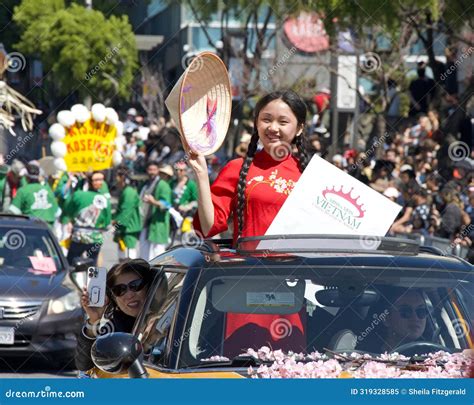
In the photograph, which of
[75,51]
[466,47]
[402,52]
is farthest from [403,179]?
[75,51]

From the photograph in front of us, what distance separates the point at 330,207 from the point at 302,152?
0.37m

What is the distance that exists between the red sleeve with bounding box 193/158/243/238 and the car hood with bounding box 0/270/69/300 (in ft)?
20.2

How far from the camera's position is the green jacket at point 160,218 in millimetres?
17406

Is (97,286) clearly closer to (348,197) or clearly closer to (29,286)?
(348,197)

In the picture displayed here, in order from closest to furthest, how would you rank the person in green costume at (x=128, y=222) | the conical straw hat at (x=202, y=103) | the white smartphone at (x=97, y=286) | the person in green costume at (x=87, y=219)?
the white smartphone at (x=97, y=286) < the conical straw hat at (x=202, y=103) < the person in green costume at (x=87, y=219) < the person in green costume at (x=128, y=222)

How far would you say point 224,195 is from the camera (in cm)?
558

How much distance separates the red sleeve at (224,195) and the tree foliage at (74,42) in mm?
35654

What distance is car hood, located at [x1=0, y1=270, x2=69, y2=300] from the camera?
37.6ft

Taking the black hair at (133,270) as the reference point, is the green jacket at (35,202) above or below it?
below

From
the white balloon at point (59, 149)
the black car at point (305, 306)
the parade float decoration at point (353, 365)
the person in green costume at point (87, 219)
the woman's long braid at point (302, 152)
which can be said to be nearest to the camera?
the parade float decoration at point (353, 365)

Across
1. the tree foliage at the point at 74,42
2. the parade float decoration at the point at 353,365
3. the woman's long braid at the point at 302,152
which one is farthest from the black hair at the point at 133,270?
the tree foliage at the point at 74,42

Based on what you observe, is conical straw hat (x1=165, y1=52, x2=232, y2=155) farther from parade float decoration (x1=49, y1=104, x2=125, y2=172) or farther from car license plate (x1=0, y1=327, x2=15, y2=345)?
parade float decoration (x1=49, y1=104, x2=125, y2=172)

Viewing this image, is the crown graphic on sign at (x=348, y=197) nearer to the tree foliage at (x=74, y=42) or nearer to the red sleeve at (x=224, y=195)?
the red sleeve at (x=224, y=195)

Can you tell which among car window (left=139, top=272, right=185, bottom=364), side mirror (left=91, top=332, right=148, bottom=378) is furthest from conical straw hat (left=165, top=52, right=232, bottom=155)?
side mirror (left=91, top=332, right=148, bottom=378)
